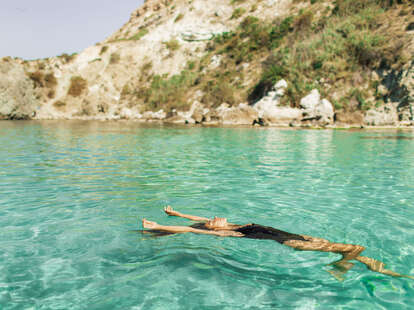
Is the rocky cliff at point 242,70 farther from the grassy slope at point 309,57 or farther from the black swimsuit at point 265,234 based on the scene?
the black swimsuit at point 265,234

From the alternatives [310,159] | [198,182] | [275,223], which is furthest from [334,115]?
[275,223]

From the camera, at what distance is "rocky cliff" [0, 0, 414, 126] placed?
77.9 ft

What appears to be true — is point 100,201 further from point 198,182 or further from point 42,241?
point 198,182

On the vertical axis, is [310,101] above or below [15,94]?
below

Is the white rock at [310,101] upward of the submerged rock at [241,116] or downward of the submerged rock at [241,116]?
upward

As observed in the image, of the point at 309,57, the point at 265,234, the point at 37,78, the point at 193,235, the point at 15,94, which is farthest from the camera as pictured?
the point at 37,78

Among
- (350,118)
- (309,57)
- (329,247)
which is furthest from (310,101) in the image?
(329,247)

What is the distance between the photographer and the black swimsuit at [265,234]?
319 cm

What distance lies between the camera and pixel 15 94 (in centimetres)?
3591

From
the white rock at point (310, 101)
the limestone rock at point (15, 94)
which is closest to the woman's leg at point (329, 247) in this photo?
the white rock at point (310, 101)

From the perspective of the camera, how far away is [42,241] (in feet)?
11.2

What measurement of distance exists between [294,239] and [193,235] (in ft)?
3.62

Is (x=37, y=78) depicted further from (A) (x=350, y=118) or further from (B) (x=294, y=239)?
(B) (x=294, y=239)

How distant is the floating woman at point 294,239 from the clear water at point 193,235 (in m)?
0.08
